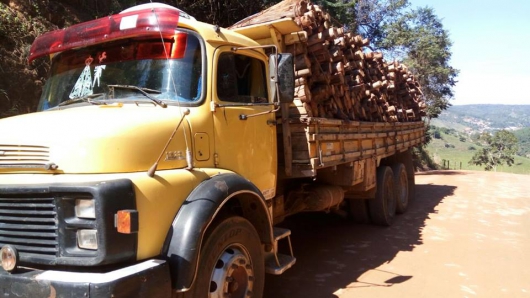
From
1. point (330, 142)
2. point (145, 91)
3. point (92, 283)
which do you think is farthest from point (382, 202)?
point (92, 283)

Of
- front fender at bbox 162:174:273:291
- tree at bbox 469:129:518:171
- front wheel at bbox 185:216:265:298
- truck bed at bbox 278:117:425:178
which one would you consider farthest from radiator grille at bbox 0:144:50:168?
tree at bbox 469:129:518:171

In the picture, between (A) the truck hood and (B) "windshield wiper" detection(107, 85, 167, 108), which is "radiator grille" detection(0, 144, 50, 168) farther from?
(B) "windshield wiper" detection(107, 85, 167, 108)

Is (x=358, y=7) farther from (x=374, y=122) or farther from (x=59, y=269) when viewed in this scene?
(x=59, y=269)

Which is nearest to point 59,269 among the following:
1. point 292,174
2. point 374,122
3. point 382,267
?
point 292,174

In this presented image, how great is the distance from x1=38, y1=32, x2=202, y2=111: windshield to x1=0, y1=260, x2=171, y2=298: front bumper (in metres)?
1.23

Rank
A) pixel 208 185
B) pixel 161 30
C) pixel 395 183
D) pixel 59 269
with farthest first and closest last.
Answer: pixel 395 183, pixel 161 30, pixel 208 185, pixel 59 269

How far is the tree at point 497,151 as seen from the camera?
151 ft

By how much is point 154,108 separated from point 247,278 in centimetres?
142

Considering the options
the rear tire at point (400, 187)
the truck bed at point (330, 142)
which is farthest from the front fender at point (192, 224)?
the rear tire at point (400, 187)

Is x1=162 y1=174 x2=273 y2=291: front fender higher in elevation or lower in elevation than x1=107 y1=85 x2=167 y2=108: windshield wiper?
lower

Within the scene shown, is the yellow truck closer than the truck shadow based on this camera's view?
Yes

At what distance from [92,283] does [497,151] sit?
53.3 meters

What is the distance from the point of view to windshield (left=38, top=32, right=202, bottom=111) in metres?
3.02

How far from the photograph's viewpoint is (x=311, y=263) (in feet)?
16.6
